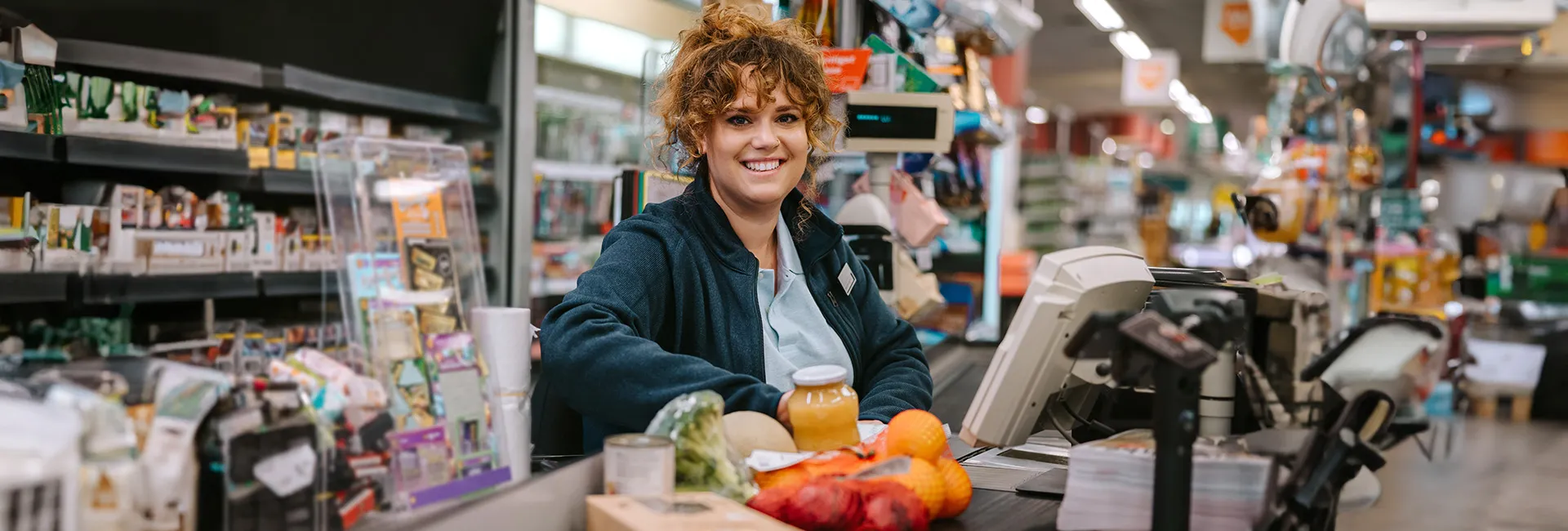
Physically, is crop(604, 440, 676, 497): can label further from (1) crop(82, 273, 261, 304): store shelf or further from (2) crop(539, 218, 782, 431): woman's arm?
(1) crop(82, 273, 261, 304): store shelf

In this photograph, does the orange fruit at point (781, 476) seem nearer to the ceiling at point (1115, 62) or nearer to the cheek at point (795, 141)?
the cheek at point (795, 141)

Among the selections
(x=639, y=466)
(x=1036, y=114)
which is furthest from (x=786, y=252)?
(x=1036, y=114)

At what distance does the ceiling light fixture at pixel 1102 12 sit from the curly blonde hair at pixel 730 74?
951 centimetres

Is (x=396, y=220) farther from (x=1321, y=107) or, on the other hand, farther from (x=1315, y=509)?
(x=1321, y=107)

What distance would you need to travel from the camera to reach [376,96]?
4043 mm

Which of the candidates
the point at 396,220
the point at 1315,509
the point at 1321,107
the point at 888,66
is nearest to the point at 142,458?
the point at 396,220

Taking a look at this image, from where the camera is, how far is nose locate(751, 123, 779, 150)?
206cm

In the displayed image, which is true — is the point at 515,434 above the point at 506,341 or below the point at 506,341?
below

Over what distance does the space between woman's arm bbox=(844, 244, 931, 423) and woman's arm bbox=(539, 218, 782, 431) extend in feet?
1.21

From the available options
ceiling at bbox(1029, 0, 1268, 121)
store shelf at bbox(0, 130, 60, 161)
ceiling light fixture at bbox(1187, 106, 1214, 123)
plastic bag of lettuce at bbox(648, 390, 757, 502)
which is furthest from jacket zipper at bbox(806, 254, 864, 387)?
ceiling light fixture at bbox(1187, 106, 1214, 123)

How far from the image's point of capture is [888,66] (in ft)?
10.8

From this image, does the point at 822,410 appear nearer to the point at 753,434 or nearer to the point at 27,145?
the point at 753,434

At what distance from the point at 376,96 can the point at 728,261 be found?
92.0 inches

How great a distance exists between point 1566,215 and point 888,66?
28.9ft
